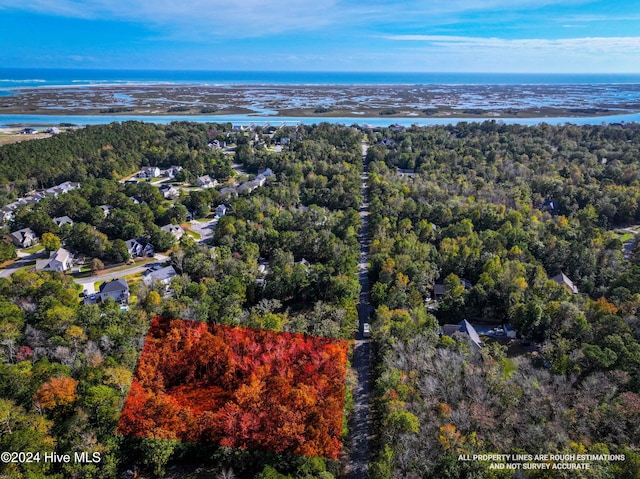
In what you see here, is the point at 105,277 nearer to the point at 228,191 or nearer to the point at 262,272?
the point at 262,272

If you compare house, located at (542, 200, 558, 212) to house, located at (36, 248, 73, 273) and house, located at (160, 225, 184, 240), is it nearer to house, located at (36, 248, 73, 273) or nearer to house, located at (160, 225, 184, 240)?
house, located at (160, 225, 184, 240)

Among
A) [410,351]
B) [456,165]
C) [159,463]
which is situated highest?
[456,165]

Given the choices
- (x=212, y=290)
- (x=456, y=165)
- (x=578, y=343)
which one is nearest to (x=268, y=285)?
(x=212, y=290)

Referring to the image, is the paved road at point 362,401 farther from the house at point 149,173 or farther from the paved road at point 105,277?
the house at point 149,173

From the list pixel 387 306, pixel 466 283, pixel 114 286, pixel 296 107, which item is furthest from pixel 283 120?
pixel 387 306

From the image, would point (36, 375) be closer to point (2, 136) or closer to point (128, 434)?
point (128, 434)

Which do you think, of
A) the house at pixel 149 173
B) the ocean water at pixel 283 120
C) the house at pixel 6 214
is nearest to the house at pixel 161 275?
the house at pixel 6 214
